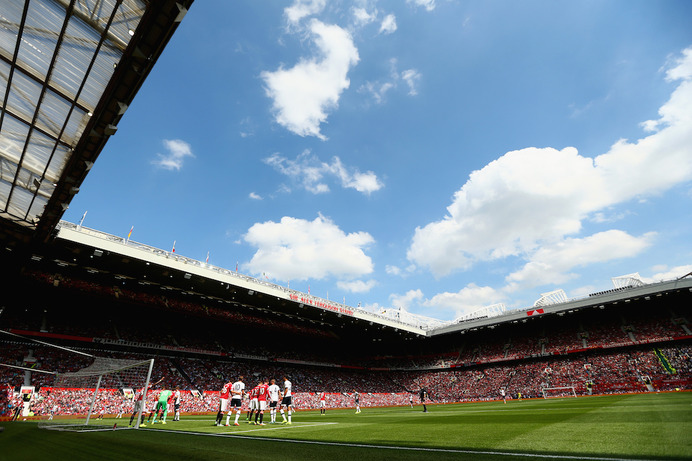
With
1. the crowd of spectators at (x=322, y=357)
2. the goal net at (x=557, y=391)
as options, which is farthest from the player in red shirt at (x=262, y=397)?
the goal net at (x=557, y=391)

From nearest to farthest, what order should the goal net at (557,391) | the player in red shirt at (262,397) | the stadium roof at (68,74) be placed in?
the stadium roof at (68,74) < the player in red shirt at (262,397) < the goal net at (557,391)

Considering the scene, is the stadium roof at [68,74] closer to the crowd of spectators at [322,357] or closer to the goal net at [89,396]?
the goal net at [89,396]

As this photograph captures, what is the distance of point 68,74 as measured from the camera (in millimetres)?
8664

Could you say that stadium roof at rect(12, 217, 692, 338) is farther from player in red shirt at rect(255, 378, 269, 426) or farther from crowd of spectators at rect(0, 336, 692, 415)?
player in red shirt at rect(255, 378, 269, 426)

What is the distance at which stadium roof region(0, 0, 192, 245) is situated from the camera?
7.35 metres

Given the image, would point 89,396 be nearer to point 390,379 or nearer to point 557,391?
point 390,379

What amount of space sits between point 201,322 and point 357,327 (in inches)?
758

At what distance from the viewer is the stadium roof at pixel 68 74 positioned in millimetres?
7348

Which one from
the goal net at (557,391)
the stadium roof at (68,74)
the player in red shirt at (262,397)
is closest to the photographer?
the stadium roof at (68,74)

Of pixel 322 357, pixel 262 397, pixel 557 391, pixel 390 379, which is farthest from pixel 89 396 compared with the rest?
pixel 557 391

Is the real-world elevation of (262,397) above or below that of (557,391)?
above

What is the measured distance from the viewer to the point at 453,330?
4438cm

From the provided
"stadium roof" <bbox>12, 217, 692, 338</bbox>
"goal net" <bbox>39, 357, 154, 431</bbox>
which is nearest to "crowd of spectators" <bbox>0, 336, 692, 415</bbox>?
"goal net" <bbox>39, 357, 154, 431</bbox>

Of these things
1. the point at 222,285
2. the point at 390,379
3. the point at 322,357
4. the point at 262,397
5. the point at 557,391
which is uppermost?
the point at 222,285
